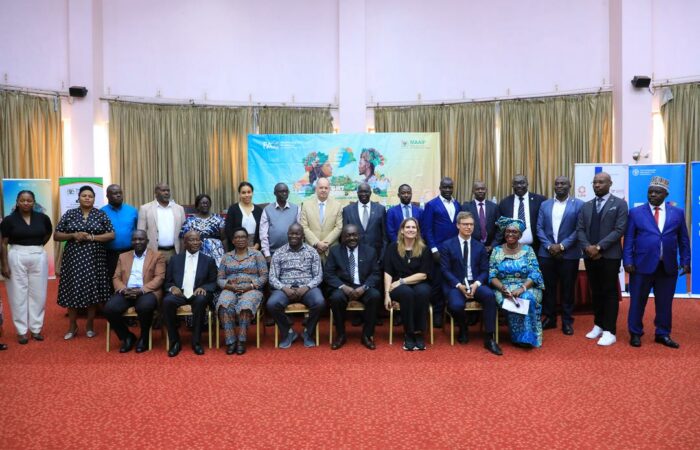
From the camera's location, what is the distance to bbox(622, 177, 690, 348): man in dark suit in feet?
15.8

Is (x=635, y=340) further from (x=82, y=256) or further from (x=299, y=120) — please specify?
(x=299, y=120)

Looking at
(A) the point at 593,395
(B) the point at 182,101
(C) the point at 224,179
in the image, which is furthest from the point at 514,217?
(B) the point at 182,101

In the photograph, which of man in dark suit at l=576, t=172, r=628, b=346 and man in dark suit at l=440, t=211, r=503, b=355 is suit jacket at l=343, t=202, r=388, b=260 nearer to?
man in dark suit at l=440, t=211, r=503, b=355

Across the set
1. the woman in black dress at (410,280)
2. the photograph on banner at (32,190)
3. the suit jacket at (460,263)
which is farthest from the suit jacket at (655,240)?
the photograph on banner at (32,190)

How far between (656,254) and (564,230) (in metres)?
0.90

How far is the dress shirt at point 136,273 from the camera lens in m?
5.13

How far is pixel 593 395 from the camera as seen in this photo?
11.9 feet

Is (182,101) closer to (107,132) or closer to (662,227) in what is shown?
(107,132)

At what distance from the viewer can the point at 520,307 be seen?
483 centimetres

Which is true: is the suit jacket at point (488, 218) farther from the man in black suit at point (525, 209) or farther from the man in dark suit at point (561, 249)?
the man in dark suit at point (561, 249)

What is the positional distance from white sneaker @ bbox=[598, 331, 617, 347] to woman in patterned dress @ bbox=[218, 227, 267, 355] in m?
3.41

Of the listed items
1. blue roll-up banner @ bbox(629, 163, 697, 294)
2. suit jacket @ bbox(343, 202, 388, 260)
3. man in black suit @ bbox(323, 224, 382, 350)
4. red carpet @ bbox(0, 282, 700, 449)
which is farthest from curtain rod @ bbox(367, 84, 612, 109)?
red carpet @ bbox(0, 282, 700, 449)

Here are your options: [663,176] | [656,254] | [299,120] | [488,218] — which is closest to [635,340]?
[656,254]

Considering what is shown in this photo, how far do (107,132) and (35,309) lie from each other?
5.48 m
